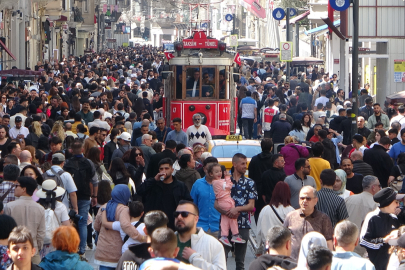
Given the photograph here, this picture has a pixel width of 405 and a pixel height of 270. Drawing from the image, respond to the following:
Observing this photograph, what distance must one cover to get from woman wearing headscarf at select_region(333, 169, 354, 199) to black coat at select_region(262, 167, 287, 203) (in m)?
0.79

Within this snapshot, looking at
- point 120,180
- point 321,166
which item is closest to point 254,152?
point 321,166

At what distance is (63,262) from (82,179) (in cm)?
421

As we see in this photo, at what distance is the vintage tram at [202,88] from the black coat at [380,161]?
701 cm

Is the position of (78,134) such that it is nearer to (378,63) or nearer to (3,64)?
(378,63)

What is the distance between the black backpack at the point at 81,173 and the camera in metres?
10.1

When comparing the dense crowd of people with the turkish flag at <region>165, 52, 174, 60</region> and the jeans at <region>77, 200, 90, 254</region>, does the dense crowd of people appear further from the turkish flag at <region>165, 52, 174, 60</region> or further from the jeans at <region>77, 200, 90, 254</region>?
the turkish flag at <region>165, 52, 174, 60</region>

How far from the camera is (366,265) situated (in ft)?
18.7

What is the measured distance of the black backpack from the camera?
398 inches

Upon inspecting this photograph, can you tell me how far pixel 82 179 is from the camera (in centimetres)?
1012

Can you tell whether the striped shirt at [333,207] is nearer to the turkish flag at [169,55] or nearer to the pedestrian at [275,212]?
the pedestrian at [275,212]

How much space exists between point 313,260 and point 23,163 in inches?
227

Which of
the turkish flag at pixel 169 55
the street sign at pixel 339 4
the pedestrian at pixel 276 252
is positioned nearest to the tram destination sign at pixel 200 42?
the turkish flag at pixel 169 55

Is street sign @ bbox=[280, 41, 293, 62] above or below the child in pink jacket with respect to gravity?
above

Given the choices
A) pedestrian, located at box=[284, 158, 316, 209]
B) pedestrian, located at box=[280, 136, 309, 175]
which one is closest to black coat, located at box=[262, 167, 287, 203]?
pedestrian, located at box=[284, 158, 316, 209]
